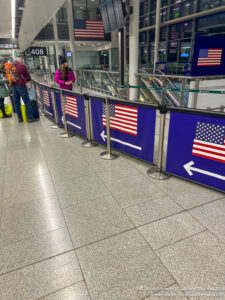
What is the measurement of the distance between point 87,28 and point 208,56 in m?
11.8

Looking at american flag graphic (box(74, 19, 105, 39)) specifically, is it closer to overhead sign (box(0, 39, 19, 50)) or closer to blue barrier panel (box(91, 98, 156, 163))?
overhead sign (box(0, 39, 19, 50))

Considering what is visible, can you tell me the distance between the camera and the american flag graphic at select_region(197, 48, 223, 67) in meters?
5.41

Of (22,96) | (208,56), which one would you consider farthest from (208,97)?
(22,96)

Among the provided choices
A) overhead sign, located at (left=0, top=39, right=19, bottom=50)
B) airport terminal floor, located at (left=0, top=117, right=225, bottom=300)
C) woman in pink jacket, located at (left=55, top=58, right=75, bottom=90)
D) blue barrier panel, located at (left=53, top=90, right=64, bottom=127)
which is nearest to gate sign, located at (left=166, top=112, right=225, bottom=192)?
airport terminal floor, located at (left=0, top=117, right=225, bottom=300)

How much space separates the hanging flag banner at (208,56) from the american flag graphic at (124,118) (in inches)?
125

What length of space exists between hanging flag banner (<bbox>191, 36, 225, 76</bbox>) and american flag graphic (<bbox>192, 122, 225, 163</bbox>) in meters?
3.62

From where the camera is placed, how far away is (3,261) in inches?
70.2

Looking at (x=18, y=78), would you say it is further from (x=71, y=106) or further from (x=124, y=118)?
(x=124, y=118)

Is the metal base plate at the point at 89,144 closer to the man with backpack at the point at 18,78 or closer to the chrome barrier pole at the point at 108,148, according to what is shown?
the chrome barrier pole at the point at 108,148

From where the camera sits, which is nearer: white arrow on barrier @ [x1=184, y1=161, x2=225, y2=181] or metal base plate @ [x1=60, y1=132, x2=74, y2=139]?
white arrow on barrier @ [x1=184, y1=161, x2=225, y2=181]

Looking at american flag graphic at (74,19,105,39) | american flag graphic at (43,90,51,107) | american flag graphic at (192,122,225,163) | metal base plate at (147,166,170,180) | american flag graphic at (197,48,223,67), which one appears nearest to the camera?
american flag graphic at (192,122,225,163)

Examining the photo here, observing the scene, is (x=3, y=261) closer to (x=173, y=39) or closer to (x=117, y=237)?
(x=117, y=237)

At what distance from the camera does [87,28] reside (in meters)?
14.5

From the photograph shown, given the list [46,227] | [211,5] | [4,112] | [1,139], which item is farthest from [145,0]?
[46,227]
